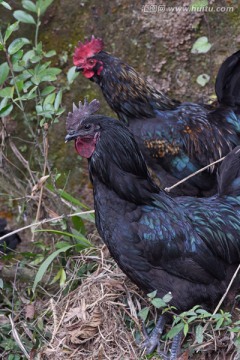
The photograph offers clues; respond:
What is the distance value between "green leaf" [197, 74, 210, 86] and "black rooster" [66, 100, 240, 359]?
1.96 m

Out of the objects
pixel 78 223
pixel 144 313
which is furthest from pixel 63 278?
pixel 144 313

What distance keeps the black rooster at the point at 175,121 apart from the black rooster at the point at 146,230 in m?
0.90

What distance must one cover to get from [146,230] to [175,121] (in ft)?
4.34

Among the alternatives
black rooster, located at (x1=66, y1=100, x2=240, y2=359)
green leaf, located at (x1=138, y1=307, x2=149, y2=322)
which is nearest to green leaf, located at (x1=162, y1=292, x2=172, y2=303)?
black rooster, located at (x1=66, y1=100, x2=240, y2=359)

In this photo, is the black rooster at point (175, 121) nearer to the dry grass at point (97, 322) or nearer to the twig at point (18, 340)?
the dry grass at point (97, 322)

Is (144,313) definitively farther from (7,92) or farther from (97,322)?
(7,92)

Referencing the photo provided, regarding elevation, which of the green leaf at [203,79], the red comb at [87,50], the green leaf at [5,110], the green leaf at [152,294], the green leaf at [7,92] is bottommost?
the green leaf at [152,294]

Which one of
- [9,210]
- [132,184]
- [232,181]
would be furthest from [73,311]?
[9,210]

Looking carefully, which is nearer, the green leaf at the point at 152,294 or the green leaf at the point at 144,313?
the green leaf at the point at 152,294

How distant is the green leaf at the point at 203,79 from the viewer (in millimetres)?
6320

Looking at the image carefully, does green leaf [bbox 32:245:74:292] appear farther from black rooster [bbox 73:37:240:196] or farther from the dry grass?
black rooster [bbox 73:37:240:196]

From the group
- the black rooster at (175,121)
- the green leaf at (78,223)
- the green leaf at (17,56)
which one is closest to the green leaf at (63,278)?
the green leaf at (78,223)

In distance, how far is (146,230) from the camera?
177 inches

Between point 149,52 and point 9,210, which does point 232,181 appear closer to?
point 149,52
